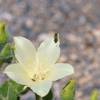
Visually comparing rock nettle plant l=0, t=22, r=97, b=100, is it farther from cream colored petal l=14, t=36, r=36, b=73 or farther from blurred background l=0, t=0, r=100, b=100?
blurred background l=0, t=0, r=100, b=100

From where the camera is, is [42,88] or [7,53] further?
[7,53]

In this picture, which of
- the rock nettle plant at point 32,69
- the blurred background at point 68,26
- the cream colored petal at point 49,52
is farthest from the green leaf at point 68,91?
the blurred background at point 68,26

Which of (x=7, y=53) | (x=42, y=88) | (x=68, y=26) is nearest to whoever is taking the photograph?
(x=42, y=88)

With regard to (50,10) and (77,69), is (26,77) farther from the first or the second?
(50,10)

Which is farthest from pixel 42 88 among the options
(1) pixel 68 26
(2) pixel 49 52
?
(1) pixel 68 26

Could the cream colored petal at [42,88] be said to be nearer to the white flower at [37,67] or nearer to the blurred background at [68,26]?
the white flower at [37,67]

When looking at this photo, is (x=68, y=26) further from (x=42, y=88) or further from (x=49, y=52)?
(x=42, y=88)
